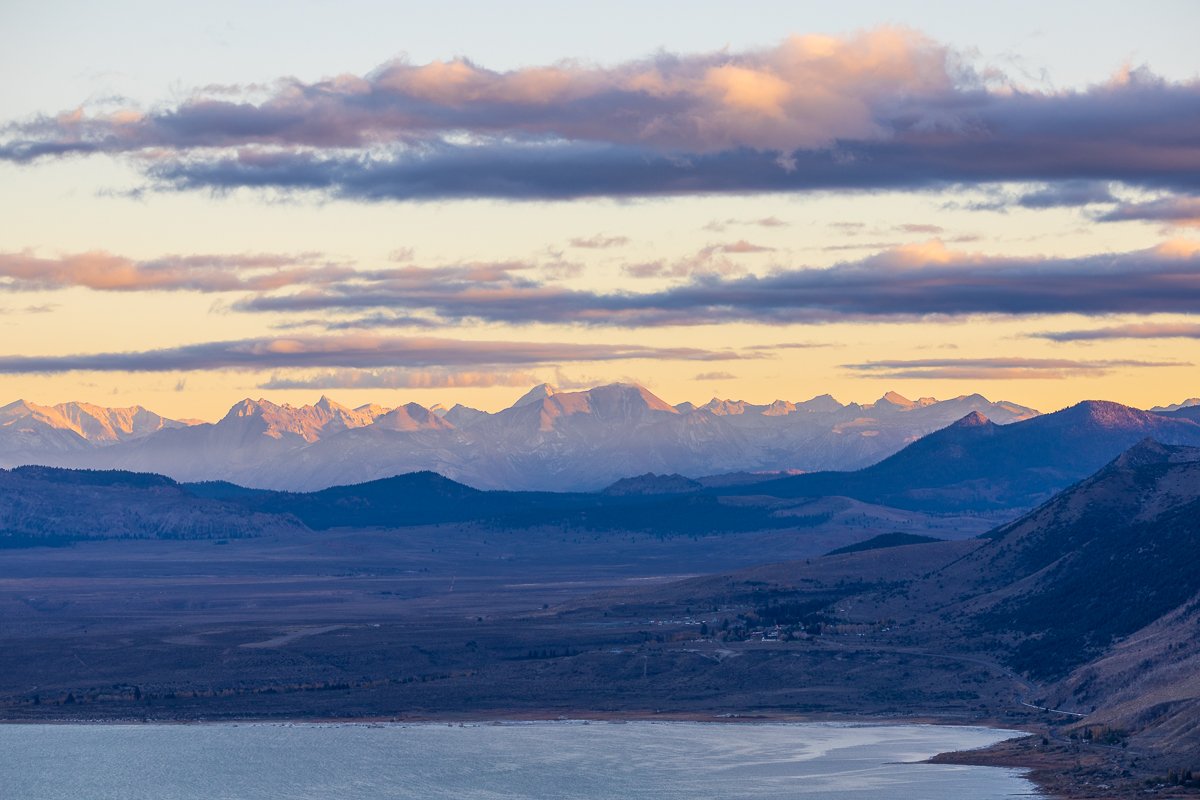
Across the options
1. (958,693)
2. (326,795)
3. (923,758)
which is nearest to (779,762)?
(923,758)

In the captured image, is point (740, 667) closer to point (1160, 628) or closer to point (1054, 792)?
point (1160, 628)

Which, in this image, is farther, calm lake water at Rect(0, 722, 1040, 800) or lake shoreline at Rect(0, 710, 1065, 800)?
lake shoreline at Rect(0, 710, 1065, 800)

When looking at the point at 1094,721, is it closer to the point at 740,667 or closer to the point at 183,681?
the point at 740,667

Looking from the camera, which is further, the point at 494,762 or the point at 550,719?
the point at 550,719

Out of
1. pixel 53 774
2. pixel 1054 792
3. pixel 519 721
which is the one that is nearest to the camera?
pixel 1054 792

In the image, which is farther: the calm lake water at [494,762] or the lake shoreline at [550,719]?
the lake shoreline at [550,719]

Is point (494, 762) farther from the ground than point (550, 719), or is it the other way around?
point (494, 762)

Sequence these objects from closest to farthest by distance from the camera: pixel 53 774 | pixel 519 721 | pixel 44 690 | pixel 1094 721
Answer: pixel 53 774 → pixel 1094 721 → pixel 519 721 → pixel 44 690

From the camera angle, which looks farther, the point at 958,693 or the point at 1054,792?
the point at 958,693
